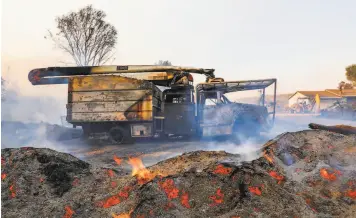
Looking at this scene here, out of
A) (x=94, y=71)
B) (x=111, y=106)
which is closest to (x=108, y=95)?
(x=111, y=106)

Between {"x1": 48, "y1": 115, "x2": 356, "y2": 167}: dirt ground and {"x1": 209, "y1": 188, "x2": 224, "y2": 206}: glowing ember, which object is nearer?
{"x1": 209, "y1": 188, "x2": 224, "y2": 206}: glowing ember

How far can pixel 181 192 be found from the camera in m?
6.14

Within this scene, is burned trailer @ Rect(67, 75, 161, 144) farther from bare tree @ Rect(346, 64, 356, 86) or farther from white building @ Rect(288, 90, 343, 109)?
bare tree @ Rect(346, 64, 356, 86)

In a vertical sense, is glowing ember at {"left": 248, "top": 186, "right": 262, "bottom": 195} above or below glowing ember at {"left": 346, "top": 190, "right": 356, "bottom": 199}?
above

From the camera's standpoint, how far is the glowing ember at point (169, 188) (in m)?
6.09

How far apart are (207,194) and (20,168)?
14.6ft

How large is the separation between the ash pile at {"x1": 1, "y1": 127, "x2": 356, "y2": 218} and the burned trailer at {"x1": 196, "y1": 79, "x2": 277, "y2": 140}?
16.2 ft

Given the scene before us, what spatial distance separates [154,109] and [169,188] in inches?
306

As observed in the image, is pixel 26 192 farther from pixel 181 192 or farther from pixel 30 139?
pixel 30 139

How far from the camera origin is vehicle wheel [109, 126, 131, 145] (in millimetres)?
13875

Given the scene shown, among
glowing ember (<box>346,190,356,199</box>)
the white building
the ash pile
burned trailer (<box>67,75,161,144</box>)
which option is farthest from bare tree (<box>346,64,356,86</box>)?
glowing ember (<box>346,190,356,199</box>)

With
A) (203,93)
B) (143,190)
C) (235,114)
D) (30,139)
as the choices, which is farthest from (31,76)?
(143,190)

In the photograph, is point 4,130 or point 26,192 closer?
point 26,192

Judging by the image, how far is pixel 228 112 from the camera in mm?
13289
